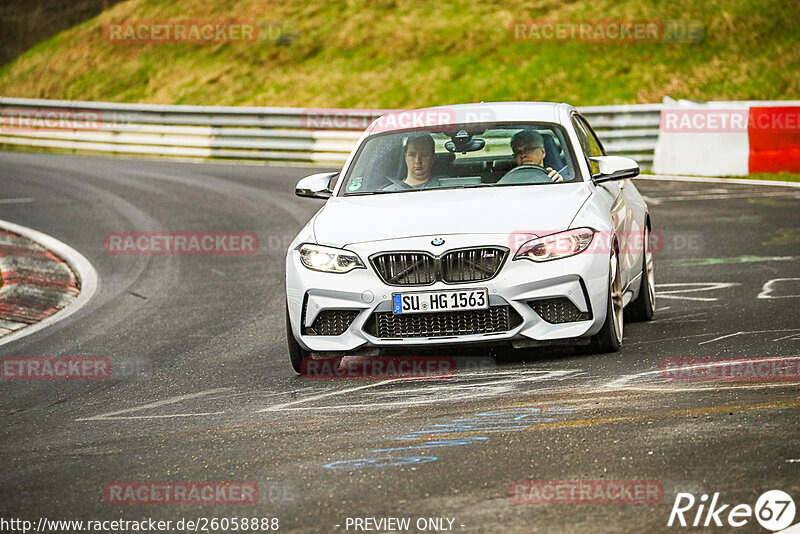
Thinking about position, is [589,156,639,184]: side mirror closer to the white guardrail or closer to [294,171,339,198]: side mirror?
[294,171,339,198]: side mirror

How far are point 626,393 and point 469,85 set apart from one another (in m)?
25.2

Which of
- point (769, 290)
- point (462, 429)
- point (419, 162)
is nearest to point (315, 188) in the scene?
point (419, 162)

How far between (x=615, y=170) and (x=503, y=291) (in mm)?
1546

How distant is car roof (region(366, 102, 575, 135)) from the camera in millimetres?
9258

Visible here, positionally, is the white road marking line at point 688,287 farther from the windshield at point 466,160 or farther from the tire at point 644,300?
the windshield at point 466,160

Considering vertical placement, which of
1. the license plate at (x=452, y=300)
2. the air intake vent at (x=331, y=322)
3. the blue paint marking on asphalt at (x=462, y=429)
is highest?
the license plate at (x=452, y=300)

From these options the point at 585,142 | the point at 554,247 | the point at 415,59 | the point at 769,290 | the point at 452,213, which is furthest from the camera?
the point at 415,59

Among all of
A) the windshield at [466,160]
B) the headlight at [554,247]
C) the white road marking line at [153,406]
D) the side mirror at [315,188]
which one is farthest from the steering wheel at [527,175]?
the white road marking line at [153,406]

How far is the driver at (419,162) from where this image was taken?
29.2 feet

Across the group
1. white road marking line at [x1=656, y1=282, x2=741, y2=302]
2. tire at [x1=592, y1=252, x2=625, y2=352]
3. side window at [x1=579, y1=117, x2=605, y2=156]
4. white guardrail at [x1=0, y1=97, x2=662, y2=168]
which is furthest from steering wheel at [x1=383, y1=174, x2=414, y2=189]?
white guardrail at [x1=0, y1=97, x2=662, y2=168]

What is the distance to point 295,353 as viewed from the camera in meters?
8.20

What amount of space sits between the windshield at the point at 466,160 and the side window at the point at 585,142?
22cm

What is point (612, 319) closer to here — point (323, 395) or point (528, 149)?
point (528, 149)

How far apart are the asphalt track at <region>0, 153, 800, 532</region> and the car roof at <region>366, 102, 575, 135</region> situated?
1.67 metres
